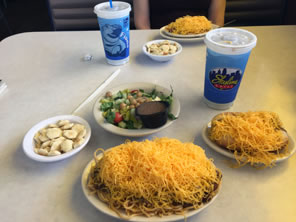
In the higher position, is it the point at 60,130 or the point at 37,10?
the point at 60,130

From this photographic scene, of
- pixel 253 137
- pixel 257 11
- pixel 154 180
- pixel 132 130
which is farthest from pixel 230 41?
pixel 257 11

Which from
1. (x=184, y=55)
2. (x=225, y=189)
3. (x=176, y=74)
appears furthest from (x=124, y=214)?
(x=184, y=55)

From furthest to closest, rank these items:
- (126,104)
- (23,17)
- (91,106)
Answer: (23,17) < (91,106) < (126,104)

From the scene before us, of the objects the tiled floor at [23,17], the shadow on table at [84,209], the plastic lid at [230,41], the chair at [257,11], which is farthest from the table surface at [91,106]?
the tiled floor at [23,17]

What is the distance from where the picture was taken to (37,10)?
4.66 meters

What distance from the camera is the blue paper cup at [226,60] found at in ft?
2.87

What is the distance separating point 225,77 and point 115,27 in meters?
0.61

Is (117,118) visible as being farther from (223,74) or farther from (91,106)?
(223,74)

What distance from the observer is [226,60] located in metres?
0.89

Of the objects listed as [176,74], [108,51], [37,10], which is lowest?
[37,10]

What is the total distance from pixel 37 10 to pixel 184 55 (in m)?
4.25

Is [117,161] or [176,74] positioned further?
[176,74]

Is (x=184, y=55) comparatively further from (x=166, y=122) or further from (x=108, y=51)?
(x=166, y=122)

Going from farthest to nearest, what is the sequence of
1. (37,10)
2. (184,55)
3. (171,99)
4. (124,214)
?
(37,10) < (184,55) < (171,99) < (124,214)
